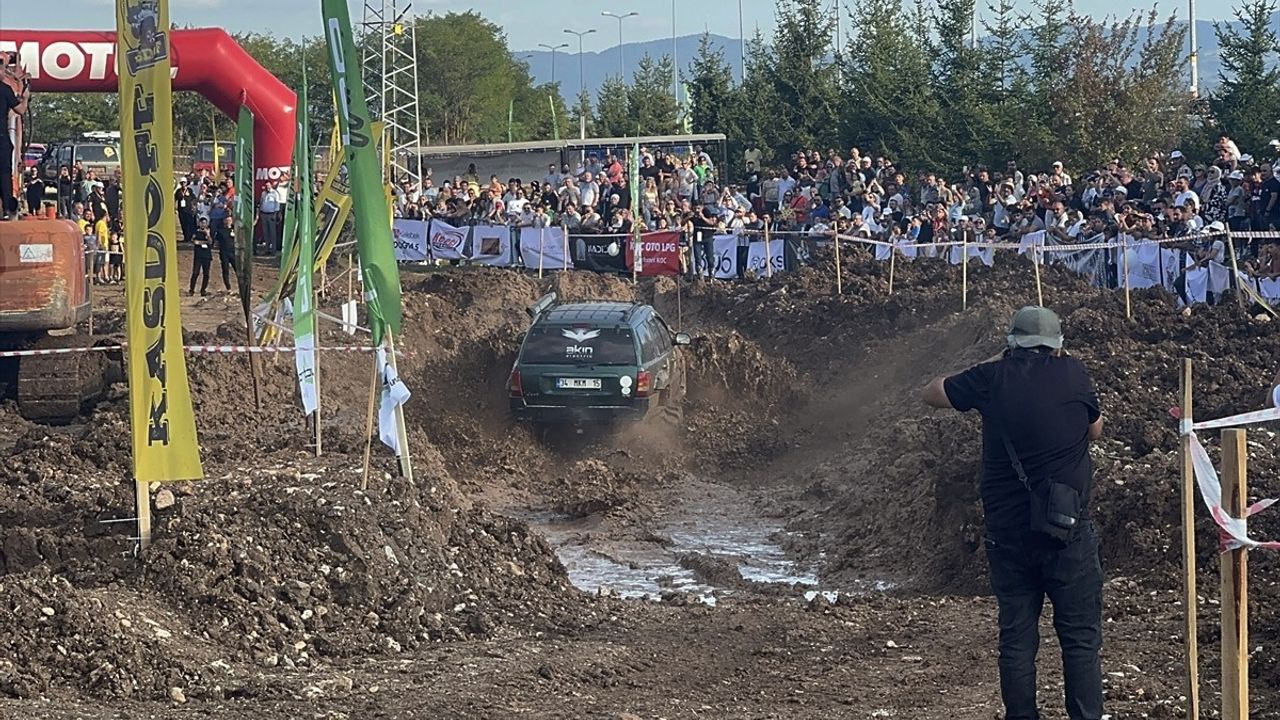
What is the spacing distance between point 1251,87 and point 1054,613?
26003 millimetres

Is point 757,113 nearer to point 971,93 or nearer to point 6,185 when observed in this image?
point 971,93

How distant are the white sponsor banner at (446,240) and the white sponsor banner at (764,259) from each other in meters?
6.38

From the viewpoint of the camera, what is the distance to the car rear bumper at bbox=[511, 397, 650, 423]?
18.9 meters

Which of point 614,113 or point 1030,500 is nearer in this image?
point 1030,500

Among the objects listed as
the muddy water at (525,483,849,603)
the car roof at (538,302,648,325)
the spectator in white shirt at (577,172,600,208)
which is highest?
the spectator in white shirt at (577,172,600,208)

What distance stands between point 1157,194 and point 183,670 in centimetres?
1924

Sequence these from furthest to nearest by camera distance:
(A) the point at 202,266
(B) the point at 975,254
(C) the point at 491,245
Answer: (C) the point at 491,245, (A) the point at 202,266, (B) the point at 975,254

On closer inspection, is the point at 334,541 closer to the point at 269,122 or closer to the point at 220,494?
the point at 220,494

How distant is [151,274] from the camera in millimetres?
10586

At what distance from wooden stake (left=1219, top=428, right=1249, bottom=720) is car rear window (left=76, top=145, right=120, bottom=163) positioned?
44.0 meters

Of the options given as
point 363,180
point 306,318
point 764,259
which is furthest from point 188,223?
point 363,180

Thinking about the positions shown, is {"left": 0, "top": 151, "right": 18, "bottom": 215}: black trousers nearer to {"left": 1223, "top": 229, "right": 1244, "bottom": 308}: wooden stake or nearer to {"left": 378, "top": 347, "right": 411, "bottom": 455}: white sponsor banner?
{"left": 378, "top": 347, "right": 411, "bottom": 455}: white sponsor banner

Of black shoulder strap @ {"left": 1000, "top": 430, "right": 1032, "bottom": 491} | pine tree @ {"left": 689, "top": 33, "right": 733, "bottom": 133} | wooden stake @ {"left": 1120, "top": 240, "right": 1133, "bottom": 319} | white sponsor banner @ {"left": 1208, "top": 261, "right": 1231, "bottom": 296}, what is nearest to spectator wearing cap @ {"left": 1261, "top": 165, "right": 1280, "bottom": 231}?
white sponsor banner @ {"left": 1208, "top": 261, "right": 1231, "bottom": 296}

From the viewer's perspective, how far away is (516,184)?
35.4m
